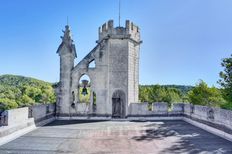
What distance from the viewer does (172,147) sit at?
9.55m

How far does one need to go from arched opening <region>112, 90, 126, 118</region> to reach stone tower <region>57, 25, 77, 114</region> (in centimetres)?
341

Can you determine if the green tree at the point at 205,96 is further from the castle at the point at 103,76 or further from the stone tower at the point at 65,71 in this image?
the stone tower at the point at 65,71

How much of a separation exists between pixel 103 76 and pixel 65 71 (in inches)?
116

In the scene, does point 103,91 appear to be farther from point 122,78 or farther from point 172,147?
point 172,147

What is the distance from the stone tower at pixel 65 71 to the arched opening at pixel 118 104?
3406 mm

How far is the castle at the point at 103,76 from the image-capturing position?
1891 cm

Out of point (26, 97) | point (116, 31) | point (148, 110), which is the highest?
point (116, 31)

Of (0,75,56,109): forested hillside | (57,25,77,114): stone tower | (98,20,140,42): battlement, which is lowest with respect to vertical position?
(0,75,56,109): forested hillside

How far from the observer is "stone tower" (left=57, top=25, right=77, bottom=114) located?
62.4 ft

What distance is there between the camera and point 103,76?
62.6 feet

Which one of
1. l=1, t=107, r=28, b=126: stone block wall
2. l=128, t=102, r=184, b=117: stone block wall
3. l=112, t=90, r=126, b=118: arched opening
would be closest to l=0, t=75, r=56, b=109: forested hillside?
l=112, t=90, r=126, b=118: arched opening

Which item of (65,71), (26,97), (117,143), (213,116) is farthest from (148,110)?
(26,97)

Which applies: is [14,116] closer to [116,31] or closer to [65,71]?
[65,71]

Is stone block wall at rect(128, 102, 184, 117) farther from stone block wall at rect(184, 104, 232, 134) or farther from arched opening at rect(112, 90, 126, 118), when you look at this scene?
stone block wall at rect(184, 104, 232, 134)
